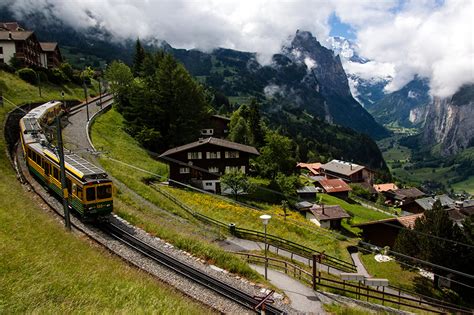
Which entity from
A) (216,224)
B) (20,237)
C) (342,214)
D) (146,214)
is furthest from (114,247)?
(342,214)

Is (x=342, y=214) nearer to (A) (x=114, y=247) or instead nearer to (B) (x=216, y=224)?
(B) (x=216, y=224)

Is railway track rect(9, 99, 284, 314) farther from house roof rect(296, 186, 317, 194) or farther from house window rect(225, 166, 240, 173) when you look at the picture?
house roof rect(296, 186, 317, 194)

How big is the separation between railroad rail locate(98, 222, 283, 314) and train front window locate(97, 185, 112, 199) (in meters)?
1.95

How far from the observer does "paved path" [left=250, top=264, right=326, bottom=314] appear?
18844 millimetres

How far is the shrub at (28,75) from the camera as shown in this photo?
61.4m

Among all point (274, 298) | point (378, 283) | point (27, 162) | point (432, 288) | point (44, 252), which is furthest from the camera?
point (432, 288)

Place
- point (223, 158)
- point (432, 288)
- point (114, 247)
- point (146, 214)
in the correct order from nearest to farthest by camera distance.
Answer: point (114, 247) < point (146, 214) < point (432, 288) < point (223, 158)

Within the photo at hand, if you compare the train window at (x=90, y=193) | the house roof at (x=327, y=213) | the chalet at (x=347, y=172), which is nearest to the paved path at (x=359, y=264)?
the house roof at (x=327, y=213)

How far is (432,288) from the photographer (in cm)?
3428

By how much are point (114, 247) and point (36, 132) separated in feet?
59.9

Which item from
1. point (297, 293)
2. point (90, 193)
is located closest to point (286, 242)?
point (297, 293)

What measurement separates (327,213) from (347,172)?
69950 mm

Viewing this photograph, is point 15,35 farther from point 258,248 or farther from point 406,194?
point 406,194

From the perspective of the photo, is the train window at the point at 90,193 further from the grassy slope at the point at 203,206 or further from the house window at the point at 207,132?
the house window at the point at 207,132
